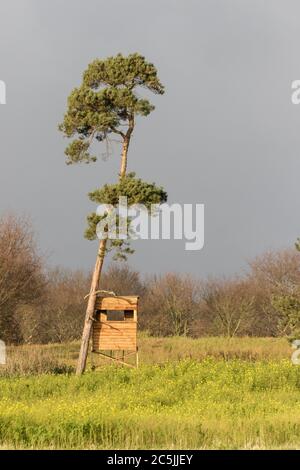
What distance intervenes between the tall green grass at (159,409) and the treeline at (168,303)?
2033 centimetres

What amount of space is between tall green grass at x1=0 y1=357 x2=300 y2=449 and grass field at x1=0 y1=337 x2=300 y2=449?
0.03 m

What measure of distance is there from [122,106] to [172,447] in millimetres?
21937

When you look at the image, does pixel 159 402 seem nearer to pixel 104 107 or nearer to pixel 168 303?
pixel 104 107

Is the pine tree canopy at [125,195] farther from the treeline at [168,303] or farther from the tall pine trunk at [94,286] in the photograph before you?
the treeline at [168,303]

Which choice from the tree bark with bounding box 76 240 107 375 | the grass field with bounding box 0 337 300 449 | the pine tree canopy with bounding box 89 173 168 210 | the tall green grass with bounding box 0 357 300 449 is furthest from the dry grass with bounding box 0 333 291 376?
the pine tree canopy with bounding box 89 173 168 210

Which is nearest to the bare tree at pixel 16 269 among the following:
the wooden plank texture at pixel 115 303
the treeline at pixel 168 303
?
the treeline at pixel 168 303

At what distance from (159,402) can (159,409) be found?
8.05 feet

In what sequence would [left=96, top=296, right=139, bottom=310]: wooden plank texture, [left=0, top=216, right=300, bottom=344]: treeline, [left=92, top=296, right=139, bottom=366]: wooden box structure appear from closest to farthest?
[left=92, top=296, right=139, bottom=366]: wooden box structure
[left=96, top=296, right=139, bottom=310]: wooden plank texture
[left=0, top=216, right=300, bottom=344]: treeline

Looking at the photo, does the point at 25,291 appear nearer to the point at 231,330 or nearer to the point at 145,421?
the point at 231,330

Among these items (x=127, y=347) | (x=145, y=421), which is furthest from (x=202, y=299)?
(x=145, y=421)

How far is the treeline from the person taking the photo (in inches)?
1960

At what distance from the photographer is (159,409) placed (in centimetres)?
1980

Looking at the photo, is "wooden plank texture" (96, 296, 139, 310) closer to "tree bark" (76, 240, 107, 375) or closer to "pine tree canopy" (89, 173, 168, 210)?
"tree bark" (76, 240, 107, 375)

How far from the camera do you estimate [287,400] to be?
22.4m
